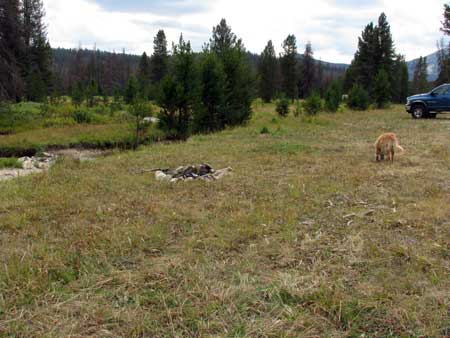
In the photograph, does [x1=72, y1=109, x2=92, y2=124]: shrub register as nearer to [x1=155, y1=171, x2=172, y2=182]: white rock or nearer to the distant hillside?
[x1=155, y1=171, x2=172, y2=182]: white rock

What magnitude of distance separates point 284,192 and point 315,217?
1093 millimetres

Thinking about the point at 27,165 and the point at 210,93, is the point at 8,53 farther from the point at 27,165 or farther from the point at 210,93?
the point at 210,93

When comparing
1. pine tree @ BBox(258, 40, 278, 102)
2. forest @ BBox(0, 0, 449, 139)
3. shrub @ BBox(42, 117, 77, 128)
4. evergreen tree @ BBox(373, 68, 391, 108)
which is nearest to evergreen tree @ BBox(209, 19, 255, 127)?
forest @ BBox(0, 0, 449, 139)

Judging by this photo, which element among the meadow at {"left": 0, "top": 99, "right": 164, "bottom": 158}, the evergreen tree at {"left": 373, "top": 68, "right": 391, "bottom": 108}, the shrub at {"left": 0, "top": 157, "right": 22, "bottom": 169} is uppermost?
the evergreen tree at {"left": 373, "top": 68, "right": 391, "bottom": 108}

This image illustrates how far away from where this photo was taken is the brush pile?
20.7 ft

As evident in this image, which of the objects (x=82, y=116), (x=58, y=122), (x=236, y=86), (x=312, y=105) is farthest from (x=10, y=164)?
(x=312, y=105)

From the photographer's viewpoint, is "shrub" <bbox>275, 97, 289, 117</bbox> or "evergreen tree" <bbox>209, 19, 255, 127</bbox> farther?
"shrub" <bbox>275, 97, 289, 117</bbox>

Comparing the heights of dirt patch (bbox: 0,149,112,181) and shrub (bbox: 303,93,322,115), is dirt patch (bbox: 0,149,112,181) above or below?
below

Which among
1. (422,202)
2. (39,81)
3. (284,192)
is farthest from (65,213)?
(39,81)

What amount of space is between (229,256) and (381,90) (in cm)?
2753

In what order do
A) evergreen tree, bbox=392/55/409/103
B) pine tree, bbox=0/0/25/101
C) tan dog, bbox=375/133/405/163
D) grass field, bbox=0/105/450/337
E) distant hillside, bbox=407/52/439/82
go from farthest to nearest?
1. distant hillside, bbox=407/52/439/82
2. evergreen tree, bbox=392/55/409/103
3. pine tree, bbox=0/0/25/101
4. tan dog, bbox=375/133/405/163
5. grass field, bbox=0/105/450/337

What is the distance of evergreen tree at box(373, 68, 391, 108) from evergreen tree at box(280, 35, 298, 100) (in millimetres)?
16914

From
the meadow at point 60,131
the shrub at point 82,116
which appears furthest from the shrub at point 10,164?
the shrub at point 82,116

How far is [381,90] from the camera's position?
90.4 feet
